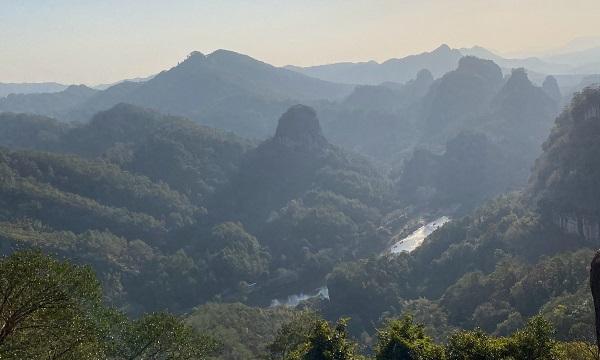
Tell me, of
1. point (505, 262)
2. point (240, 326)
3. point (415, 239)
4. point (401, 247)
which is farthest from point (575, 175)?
point (240, 326)

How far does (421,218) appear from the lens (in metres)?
198

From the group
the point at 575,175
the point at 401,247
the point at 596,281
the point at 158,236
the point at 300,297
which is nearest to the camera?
the point at 596,281

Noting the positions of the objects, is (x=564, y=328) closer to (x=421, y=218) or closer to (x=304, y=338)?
(x=304, y=338)

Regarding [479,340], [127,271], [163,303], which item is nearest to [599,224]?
[479,340]

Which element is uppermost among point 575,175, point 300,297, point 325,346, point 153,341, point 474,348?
point 474,348

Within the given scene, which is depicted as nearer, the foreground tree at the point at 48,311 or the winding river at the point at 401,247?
the foreground tree at the point at 48,311

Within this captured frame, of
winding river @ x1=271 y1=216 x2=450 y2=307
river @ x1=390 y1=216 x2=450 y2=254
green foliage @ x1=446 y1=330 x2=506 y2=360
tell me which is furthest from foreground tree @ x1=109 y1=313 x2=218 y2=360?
river @ x1=390 y1=216 x2=450 y2=254

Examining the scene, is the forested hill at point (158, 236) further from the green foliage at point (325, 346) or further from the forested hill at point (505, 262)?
the green foliage at point (325, 346)

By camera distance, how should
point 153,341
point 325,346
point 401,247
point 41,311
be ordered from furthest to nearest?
1. point 401,247
2. point 153,341
3. point 325,346
4. point 41,311

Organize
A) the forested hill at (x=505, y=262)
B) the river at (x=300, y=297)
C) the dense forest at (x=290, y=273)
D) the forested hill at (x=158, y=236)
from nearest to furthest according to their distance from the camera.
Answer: the dense forest at (x=290, y=273), the forested hill at (x=505, y=262), the river at (x=300, y=297), the forested hill at (x=158, y=236)

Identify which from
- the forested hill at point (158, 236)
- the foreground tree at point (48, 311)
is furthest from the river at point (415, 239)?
the foreground tree at point (48, 311)

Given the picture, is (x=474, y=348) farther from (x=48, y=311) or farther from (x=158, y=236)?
(x=158, y=236)

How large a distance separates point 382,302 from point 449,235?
3508 centimetres

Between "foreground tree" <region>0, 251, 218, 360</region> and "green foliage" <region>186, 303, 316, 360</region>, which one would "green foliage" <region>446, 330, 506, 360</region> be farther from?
"green foliage" <region>186, 303, 316, 360</region>
